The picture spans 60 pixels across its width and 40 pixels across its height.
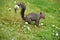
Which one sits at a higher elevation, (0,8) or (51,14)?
(0,8)

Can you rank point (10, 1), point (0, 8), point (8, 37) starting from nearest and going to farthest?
point (8, 37) < point (0, 8) < point (10, 1)

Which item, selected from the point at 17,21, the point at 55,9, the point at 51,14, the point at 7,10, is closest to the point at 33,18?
the point at 17,21

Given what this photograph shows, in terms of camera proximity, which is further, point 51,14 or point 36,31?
point 51,14

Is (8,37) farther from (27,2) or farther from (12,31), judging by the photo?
(27,2)

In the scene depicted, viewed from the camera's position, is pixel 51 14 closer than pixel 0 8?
No

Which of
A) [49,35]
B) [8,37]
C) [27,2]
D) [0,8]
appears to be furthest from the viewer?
[27,2]

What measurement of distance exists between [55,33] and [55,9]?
3207 mm

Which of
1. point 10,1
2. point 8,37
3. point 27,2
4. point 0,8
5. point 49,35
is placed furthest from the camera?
point 27,2

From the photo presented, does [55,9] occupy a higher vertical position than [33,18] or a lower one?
lower

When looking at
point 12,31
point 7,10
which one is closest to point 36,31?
point 12,31

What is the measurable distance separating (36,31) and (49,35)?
0.39m

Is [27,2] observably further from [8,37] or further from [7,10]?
[8,37]

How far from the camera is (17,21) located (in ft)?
26.1

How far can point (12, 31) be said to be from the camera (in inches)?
278
